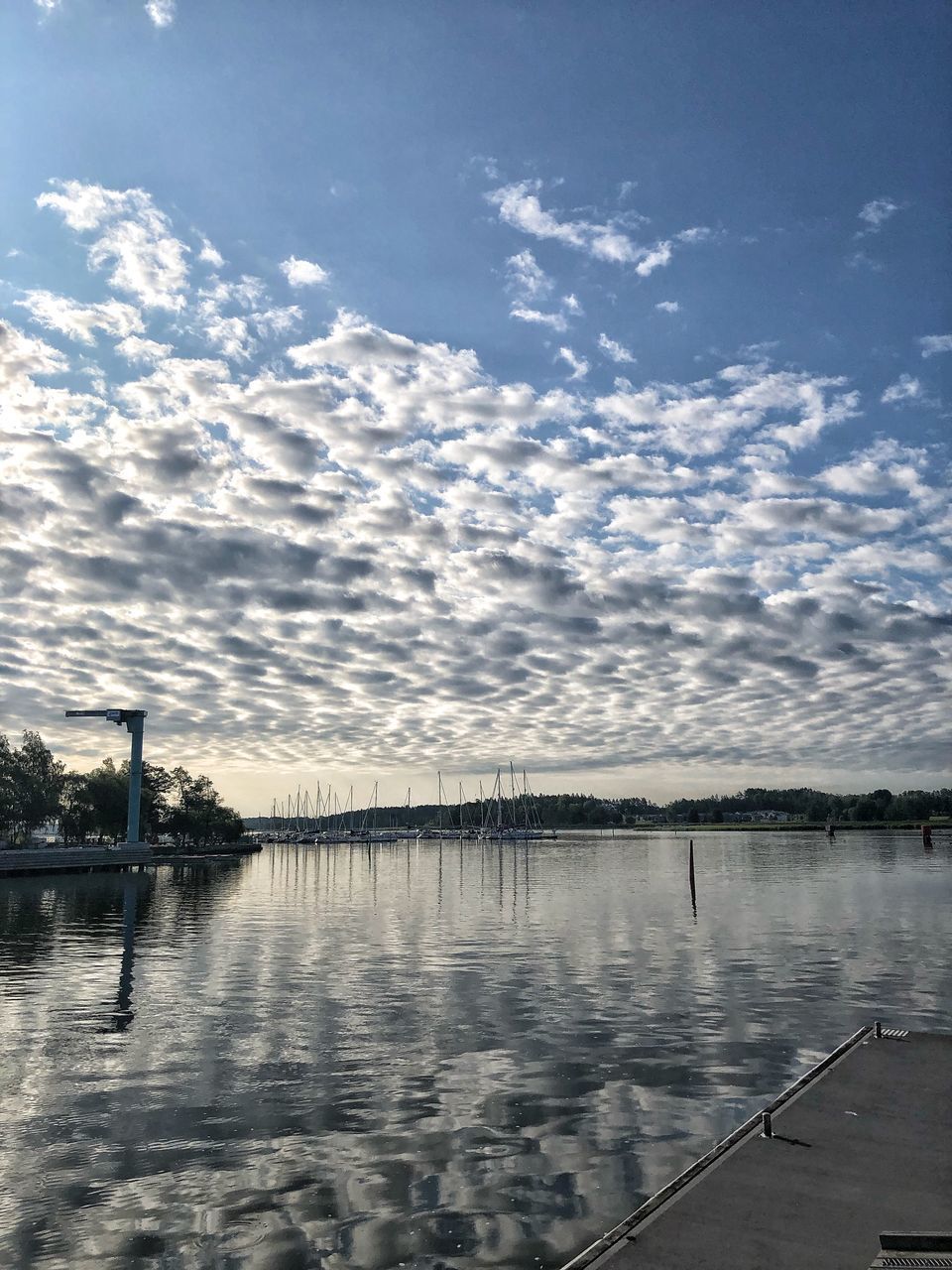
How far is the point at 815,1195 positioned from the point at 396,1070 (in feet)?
44.4

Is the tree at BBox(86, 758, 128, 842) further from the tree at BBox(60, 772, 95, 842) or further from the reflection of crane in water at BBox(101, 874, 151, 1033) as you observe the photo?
the reflection of crane in water at BBox(101, 874, 151, 1033)

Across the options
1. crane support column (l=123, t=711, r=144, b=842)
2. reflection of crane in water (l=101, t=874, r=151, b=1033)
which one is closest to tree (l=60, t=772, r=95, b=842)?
crane support column (l=123, t=711, r=144, b=842)

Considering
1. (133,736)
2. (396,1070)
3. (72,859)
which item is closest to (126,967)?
(396,1070)

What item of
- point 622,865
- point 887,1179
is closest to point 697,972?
point 887,1179

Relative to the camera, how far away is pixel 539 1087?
75.2 feet

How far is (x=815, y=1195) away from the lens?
14.0 meters

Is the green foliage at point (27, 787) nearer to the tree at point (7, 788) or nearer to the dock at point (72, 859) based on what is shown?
the tree at point (7, 788)

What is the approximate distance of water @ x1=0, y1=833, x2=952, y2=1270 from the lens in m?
15.5

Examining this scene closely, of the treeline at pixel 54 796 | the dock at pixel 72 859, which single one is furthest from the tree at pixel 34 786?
the dock at pixel 72 859

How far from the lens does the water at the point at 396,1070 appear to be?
15477 mm

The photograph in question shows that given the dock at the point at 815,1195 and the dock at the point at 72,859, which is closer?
the dock at the point at 815,1195

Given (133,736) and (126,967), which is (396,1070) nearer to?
(126,967)

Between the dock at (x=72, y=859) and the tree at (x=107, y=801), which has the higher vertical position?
the tree at (x=107, y=801)

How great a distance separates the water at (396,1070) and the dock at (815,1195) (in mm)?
1844
